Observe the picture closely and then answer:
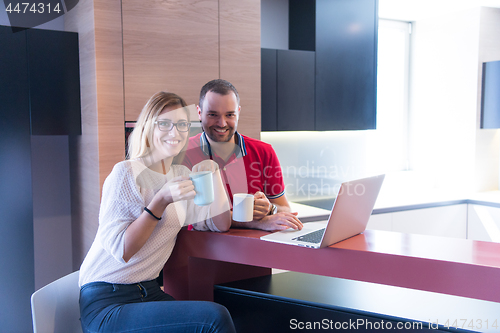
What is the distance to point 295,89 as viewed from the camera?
321 centimetres

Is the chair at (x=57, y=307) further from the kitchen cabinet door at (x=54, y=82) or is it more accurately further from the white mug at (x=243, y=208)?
the kitchen cabinet door at (x=54, y=82)

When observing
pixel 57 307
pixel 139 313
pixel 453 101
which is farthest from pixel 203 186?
pixel 453 101

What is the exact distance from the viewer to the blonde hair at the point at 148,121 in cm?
156

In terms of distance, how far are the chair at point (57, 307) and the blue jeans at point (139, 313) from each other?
0.08m

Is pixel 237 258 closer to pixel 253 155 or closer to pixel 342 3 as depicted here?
pixel 253 155

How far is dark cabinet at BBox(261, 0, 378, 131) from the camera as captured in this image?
316 cm

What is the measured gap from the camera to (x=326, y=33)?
3266 mm

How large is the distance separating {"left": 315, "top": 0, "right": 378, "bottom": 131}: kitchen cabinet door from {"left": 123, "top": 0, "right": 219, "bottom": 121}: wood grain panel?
1012mm

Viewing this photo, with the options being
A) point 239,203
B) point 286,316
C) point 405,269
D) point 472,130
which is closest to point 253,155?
point 239,203

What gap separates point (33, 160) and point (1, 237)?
0.61 metres

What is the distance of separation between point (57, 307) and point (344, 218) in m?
1.02

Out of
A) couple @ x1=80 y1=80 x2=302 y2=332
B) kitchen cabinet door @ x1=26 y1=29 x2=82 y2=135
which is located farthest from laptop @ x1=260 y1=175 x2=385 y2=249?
kitchen cabinet door @ x1=26 y1=29 x2=82 y2=135

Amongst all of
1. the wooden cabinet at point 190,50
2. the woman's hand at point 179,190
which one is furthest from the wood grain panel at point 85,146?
the woman's hand at point 179,190

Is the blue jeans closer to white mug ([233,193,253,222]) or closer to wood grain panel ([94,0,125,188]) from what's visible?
white mug ([233,193,253,222])
